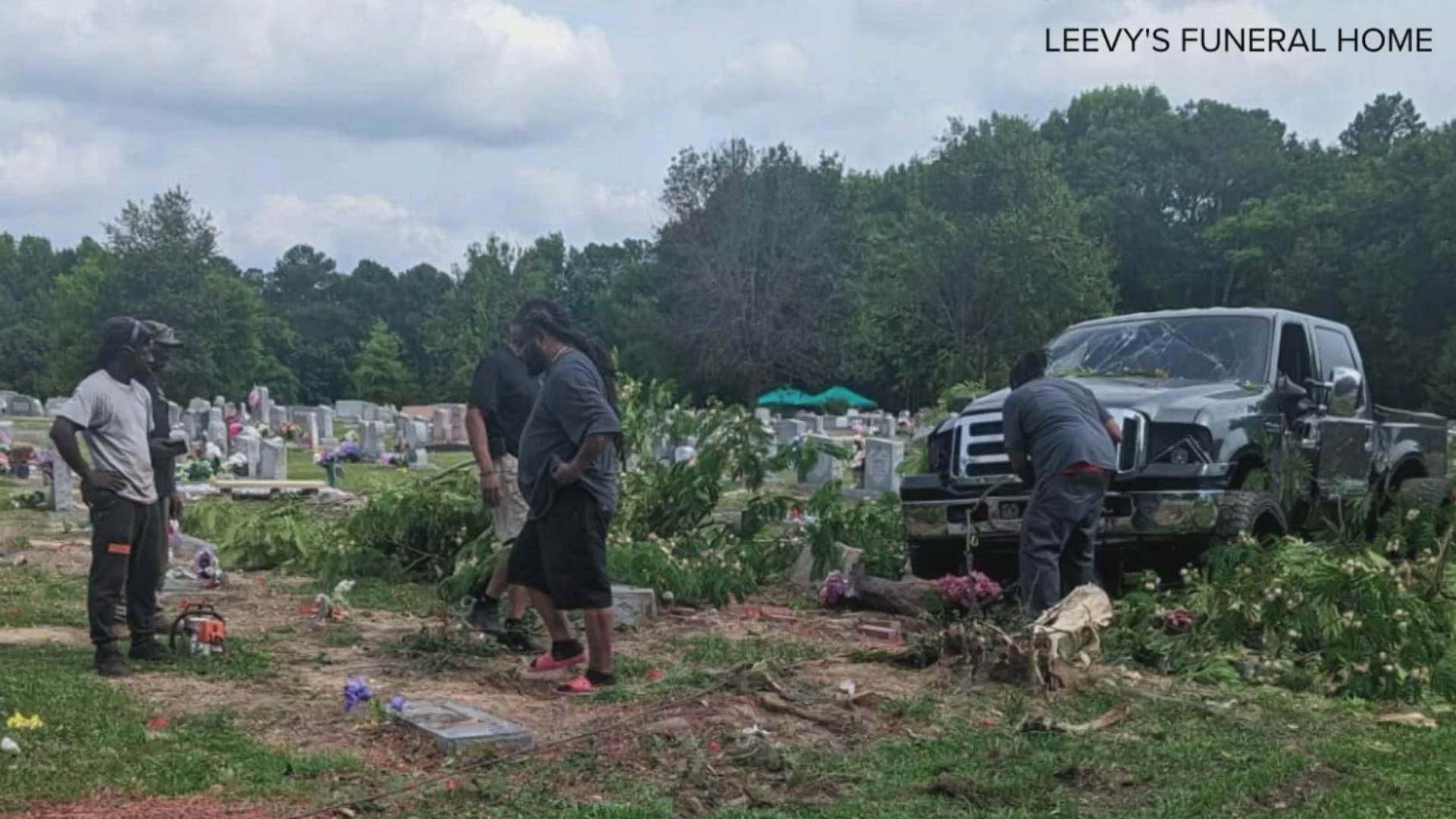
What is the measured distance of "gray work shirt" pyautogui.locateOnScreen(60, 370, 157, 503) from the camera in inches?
259

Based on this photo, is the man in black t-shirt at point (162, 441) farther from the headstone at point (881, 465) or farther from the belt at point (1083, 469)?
the headstone at point (881, 465)

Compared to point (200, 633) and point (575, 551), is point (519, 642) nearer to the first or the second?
point (575, 551)

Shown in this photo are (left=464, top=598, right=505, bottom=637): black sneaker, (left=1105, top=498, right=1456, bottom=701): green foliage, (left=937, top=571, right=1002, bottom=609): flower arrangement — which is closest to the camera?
(left=1105, top=498, right=1456, bottom=701): green foliage

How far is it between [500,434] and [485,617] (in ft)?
3.44

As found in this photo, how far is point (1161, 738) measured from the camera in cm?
548

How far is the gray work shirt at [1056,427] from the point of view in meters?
7.32

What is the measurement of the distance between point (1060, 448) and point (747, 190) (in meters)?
52.6

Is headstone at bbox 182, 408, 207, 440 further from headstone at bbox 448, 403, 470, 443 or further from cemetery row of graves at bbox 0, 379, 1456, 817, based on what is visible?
cemetery row of graves at bbox 0, 379, 1456, 817

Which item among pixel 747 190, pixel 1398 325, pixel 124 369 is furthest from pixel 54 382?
pixel 124 369

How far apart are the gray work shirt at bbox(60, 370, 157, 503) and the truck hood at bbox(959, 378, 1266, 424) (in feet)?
15.7

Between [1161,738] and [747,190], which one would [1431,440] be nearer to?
[1161,738]

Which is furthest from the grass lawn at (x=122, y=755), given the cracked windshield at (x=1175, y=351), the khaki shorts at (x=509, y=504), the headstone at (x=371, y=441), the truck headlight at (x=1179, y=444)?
the headstone at (x=371, y=441)

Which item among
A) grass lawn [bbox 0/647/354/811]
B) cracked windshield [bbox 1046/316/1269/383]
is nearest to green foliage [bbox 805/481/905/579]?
cracked windshield [bbox 1046/316/1269/383]

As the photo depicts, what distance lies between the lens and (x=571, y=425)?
6.35m
